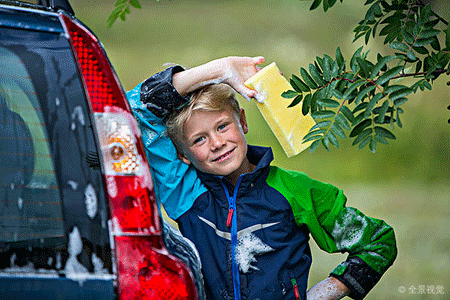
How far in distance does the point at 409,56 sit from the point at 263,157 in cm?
77

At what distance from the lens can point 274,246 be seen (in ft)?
8.41

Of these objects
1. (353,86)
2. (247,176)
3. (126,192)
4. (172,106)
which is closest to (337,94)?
(353,86)

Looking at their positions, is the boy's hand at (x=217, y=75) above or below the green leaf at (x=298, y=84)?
above

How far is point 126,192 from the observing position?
5.38 ft

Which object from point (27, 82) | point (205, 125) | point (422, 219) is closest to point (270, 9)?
point (422, 219)

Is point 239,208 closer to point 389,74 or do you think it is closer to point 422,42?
point 389,74

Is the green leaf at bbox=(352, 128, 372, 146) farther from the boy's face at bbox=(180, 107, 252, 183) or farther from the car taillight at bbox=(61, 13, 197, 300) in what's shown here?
the car taillight at bbox=(61, 13, 197, 300)

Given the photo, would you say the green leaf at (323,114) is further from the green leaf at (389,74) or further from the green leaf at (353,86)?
the green leaf at (389,74)

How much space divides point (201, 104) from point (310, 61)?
19.2 ft

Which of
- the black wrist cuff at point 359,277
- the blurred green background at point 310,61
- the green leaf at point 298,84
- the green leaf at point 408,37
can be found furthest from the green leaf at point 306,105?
the blurred green background at point 310,61

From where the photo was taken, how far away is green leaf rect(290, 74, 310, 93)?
7.90 ft

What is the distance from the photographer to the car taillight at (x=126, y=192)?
1.61 meters

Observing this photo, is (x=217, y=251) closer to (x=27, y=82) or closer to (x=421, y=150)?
(x=27, y=82)

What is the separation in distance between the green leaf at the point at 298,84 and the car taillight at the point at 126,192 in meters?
0.91
